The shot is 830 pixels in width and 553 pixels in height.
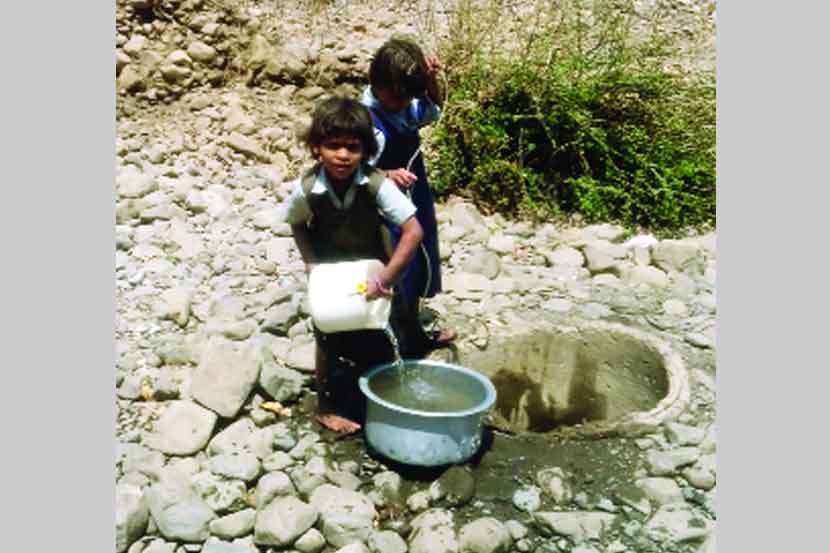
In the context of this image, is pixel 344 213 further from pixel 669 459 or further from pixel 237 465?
pixel 669 459

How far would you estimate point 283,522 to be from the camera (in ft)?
7.99

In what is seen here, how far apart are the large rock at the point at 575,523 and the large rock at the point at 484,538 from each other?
13 centimetres

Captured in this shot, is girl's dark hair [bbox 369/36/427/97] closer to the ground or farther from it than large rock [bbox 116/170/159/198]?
farther from it

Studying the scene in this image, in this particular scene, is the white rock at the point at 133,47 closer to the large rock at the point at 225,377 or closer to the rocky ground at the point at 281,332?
the rocky ground at the point at 281,332

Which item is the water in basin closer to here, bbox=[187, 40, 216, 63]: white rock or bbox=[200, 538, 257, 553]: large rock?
bbox=[200, 538, 257, 553]: large rock

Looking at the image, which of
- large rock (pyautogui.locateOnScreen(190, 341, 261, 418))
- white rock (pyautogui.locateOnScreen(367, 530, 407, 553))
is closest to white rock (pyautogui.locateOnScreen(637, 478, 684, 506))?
white rock (pyautogui.locateOnScreen(367, 530, 407, 553))

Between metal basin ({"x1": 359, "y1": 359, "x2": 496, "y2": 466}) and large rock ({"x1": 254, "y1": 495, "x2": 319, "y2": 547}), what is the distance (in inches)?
12.8

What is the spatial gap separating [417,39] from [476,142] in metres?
1.24

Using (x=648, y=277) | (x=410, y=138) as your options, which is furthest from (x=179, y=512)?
(x=648, y=277)

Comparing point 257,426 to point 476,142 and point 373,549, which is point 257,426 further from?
point 476,142

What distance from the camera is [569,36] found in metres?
5.20

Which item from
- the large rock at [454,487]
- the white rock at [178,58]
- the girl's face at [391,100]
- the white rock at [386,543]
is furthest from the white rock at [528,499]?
the white rock at [178,58]

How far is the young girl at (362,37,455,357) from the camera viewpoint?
2715mm

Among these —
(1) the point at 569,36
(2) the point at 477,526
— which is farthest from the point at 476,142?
(2) the point at 477,526
